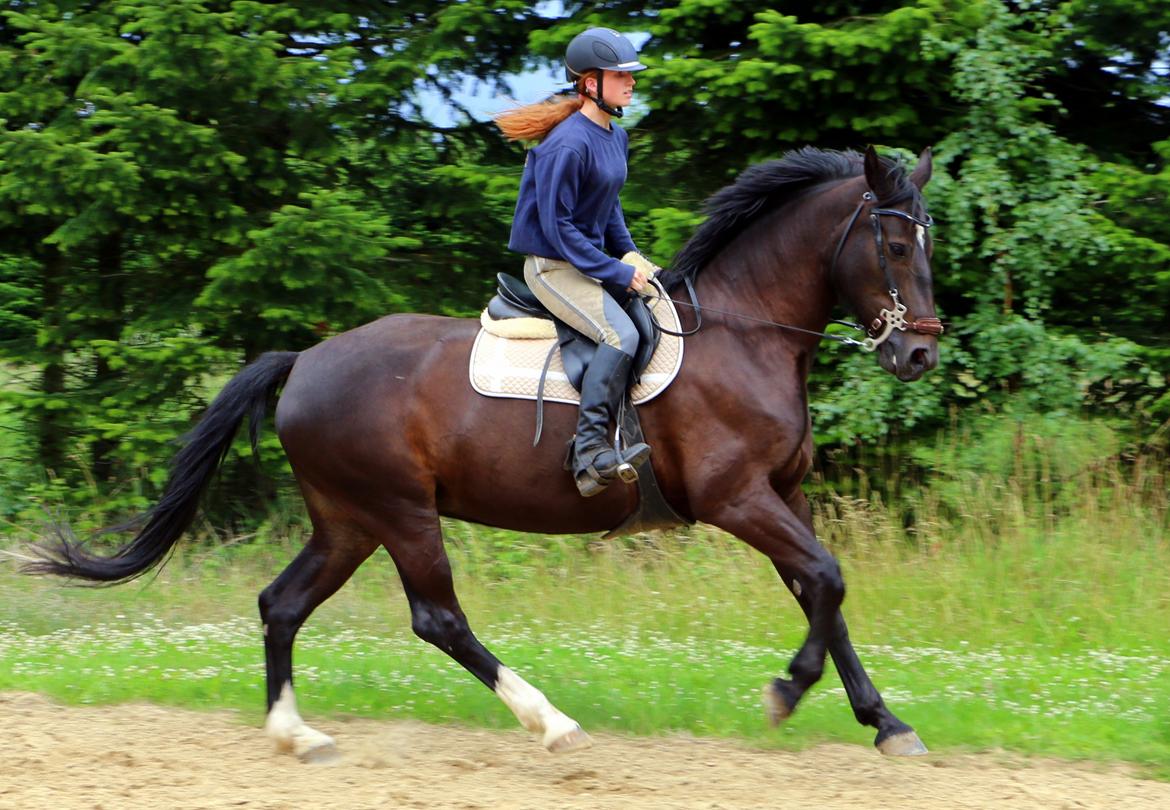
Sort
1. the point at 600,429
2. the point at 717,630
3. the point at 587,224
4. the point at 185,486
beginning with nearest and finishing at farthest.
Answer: the point at 600,429
the point at 587,224
the point at 185,486
the point at 717,630

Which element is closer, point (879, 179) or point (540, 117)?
point (879, 179)

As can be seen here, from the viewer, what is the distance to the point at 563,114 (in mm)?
5734

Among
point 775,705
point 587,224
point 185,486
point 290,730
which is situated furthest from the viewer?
point 185,486

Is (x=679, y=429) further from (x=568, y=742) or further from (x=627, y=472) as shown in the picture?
(x=568, y=742)

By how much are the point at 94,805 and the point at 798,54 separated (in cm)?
686

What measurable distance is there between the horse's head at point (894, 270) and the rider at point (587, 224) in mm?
965

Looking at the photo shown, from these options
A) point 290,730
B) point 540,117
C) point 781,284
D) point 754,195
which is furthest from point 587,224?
point 290,730

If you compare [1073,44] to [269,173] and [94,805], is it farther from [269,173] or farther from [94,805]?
[94,805]

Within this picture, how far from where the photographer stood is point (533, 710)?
5449 mm

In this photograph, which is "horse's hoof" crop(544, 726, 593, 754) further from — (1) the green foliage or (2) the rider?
(1) the green foliage

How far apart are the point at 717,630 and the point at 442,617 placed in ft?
8.99

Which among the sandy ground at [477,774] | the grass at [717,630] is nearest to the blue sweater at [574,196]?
the sandy ground at [477,774]

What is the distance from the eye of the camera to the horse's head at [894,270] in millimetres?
5434

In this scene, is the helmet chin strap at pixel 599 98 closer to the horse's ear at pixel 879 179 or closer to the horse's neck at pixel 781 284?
the horse's neck at pixel 781 284
